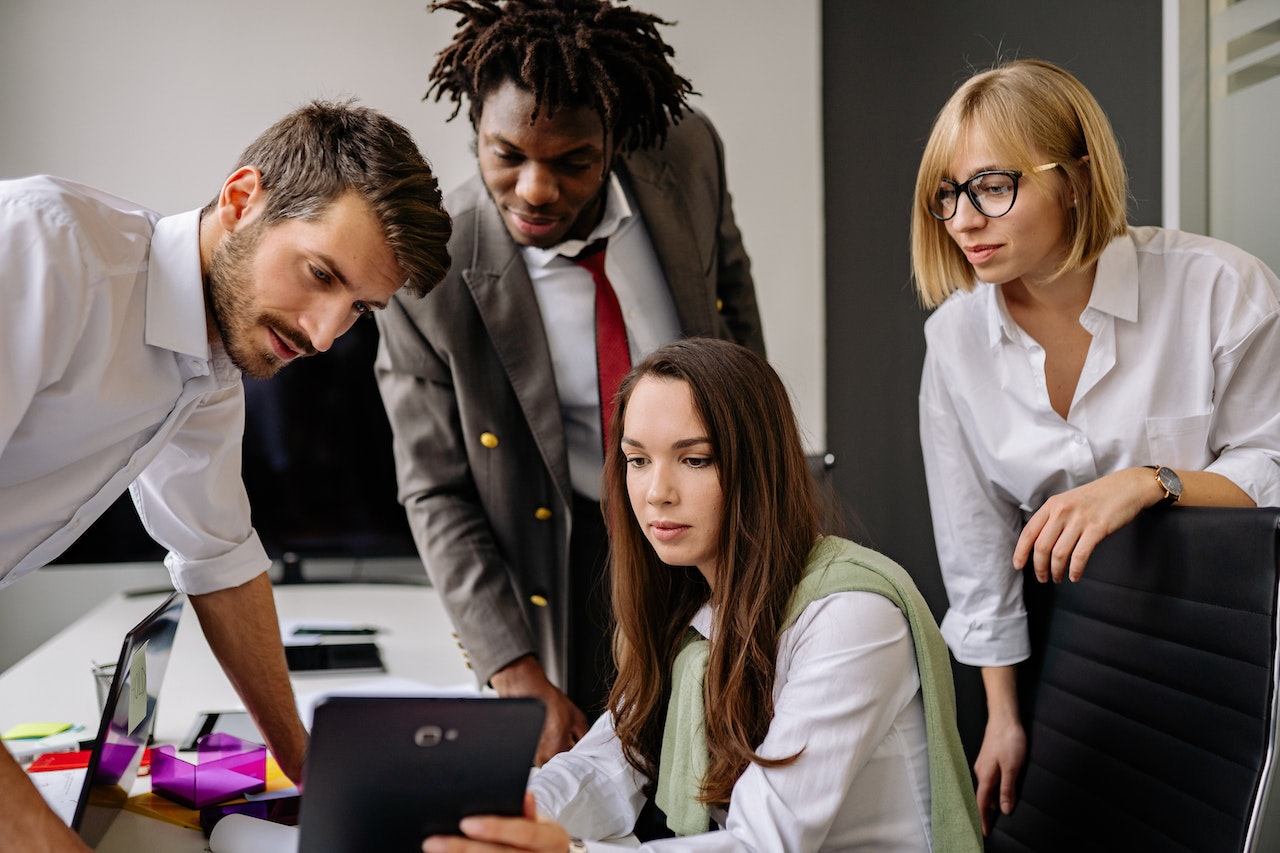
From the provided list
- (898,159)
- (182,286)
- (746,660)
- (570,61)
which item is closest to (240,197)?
(182,286)

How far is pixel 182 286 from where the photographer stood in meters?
1.22

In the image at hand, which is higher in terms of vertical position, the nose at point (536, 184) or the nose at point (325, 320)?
the nose at point (536, 184)

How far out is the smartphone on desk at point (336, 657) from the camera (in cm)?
224

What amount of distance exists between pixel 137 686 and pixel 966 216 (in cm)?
116

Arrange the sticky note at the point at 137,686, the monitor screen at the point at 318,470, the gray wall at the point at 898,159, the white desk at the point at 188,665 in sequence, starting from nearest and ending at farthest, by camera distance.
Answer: the sticky note at the point at 137,686, the white desk at the point at 188,665, the gray wall at the point at 898,159, the monitor screen at the point at 318,470

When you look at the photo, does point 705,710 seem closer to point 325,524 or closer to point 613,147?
point 613,147

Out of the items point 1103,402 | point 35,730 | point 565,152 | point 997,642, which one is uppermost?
point 565,152

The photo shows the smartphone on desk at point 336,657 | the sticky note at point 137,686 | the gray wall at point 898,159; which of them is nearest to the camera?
the sticky note at point 137,686

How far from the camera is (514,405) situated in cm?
189

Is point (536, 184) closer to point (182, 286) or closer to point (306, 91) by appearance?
point (182, 286)

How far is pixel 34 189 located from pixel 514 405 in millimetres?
904

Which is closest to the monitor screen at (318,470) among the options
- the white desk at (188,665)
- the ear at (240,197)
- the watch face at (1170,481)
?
the white desk at (188,665)

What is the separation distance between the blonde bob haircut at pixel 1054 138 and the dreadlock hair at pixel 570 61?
0.50 m

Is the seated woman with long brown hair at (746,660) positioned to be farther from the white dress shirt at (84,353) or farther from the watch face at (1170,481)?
the white dress shirt at (84,353)
